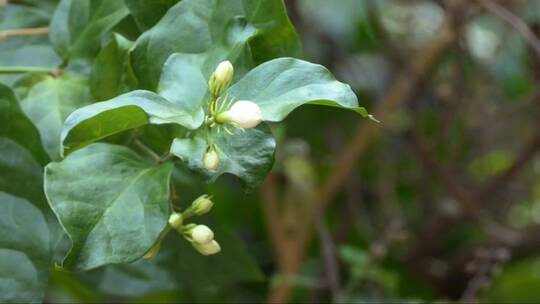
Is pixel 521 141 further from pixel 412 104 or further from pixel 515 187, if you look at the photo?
pixel 412 104

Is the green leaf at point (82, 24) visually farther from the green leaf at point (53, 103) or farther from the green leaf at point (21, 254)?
the green leaf at point (21, 254)

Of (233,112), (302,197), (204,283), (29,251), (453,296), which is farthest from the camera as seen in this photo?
(453,296)

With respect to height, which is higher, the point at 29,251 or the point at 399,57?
the point at 29,251

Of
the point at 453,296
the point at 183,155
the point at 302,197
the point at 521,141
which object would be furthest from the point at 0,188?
the point at 521,141

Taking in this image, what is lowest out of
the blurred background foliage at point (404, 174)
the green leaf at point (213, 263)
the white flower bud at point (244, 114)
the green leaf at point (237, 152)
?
the blurred background foliage at point (404, 174)

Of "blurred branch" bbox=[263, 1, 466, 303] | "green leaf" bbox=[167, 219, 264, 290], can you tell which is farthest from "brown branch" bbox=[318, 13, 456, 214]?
"green leaf" bbox=[167, 219, 264, 290]

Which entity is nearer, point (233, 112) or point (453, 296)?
point (233, 112)

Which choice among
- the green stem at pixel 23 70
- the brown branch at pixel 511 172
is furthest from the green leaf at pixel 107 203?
the brown branch at pixel 511 172
